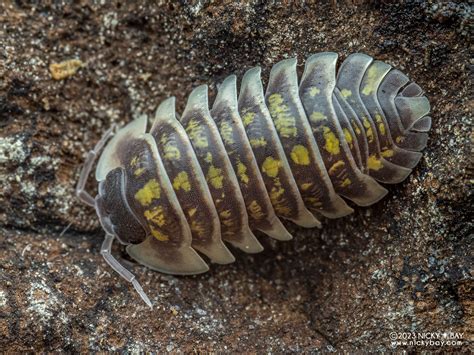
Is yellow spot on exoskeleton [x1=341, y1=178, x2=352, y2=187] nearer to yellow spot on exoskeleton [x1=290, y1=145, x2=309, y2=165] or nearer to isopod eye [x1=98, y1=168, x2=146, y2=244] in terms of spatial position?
yellow spot on exoskeleton [x1=290, y1=145, x2=309, y2=165]

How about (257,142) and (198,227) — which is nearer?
(257,142)

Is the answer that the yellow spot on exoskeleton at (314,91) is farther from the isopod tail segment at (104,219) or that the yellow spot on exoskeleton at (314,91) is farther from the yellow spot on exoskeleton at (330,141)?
the isopod tail segment at (104,219)

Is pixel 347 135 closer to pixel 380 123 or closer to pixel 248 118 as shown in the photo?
pixel 380 123

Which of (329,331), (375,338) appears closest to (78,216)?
(329,331)

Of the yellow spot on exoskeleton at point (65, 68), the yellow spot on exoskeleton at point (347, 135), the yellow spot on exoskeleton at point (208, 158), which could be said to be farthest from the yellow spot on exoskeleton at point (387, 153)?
the yellow spot on exoskeleton at point (65, 68)

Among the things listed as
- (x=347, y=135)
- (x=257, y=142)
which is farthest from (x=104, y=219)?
(x=347, y=135)
